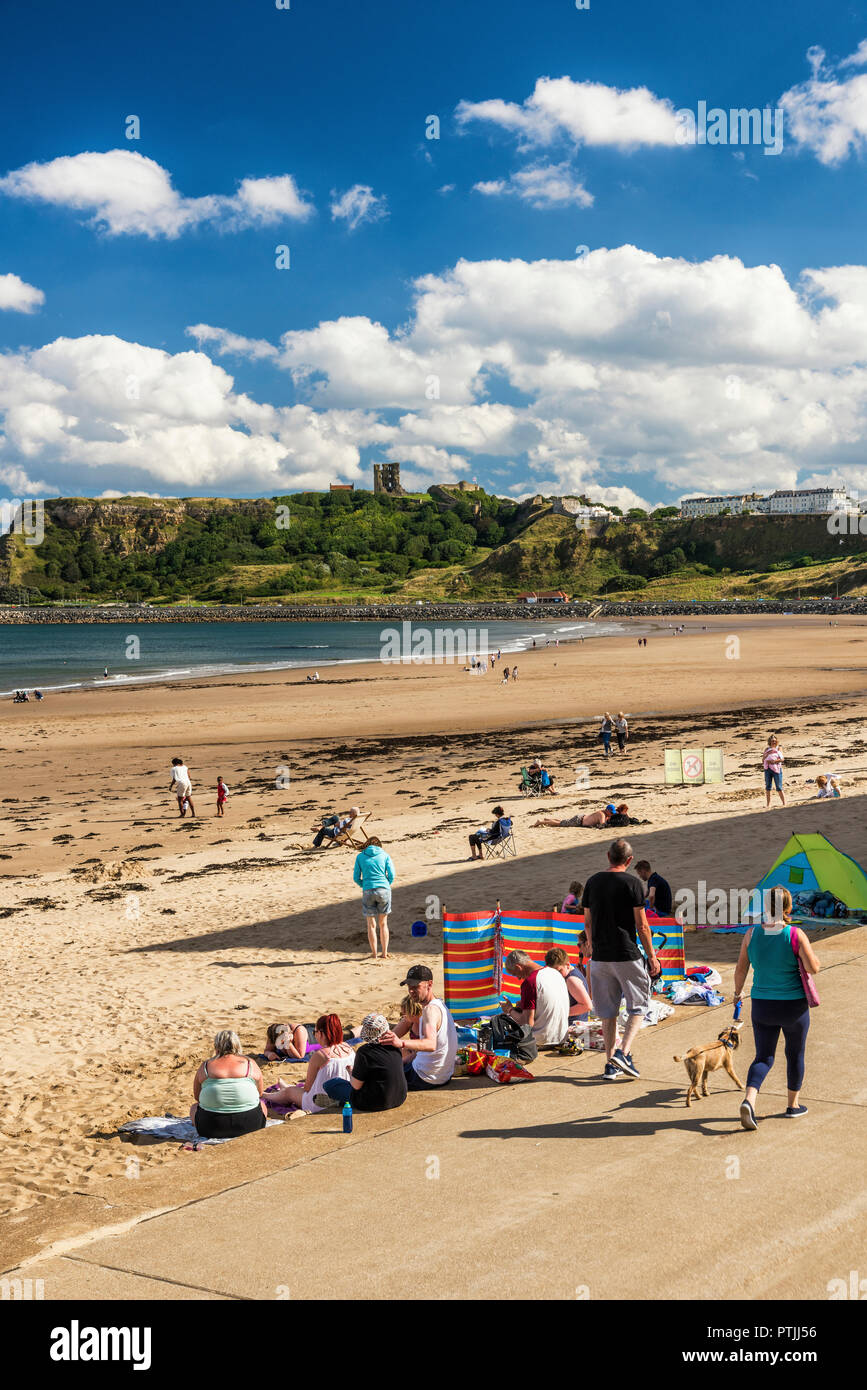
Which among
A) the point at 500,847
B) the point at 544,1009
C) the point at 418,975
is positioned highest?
the point at 418,975

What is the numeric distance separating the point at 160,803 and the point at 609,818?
35.7ft

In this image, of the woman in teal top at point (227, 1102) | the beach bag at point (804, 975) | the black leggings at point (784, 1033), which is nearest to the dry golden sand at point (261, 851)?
the woman in teal top at point (227, 1102)

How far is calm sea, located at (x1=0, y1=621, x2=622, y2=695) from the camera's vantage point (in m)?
68.8

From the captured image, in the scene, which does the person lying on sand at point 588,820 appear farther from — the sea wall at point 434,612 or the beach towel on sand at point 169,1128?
the sea wall at point 434,612

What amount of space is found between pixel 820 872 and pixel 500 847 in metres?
5.47

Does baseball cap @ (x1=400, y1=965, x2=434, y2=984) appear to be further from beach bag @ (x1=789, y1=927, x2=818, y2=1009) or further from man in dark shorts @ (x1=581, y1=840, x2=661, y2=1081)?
beach bag @ (x1=789, y1=927, x2=818, y2=1009)

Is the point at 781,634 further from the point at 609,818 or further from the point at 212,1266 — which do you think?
the point at 212,1266

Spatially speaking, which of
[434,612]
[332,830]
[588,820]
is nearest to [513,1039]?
[588,820]

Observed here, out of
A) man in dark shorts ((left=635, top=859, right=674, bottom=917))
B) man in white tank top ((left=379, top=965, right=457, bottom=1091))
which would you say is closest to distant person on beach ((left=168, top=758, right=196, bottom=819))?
man in dark shorts ((left=635, top=859, right=674, bottom=917))

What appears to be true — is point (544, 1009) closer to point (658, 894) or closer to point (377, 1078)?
point (377, 1078)

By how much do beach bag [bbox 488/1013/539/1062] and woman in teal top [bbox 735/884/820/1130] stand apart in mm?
1989

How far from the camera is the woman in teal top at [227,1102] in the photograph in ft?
24.0

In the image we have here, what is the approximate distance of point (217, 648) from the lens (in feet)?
323
